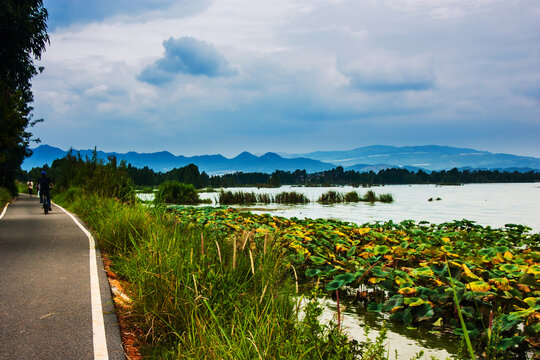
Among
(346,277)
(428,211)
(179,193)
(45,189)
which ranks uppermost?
(45,189)

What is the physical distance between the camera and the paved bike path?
418cm

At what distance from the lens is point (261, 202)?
115 ft

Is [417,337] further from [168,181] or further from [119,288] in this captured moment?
[168,181]

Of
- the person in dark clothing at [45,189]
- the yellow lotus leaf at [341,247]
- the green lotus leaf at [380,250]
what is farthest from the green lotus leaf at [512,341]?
the person in dark clothing at [45,189]

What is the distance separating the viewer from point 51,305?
5.54 m

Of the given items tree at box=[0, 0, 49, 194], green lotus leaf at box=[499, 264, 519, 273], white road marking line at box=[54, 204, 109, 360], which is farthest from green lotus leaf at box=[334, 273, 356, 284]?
tree at box=[0, 0, 49, 194]

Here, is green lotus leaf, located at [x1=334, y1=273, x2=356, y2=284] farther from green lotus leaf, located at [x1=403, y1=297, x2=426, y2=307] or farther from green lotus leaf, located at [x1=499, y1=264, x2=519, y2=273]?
green lotus leaf, located at [x1=499, y1=264, x2=519, y2=273]

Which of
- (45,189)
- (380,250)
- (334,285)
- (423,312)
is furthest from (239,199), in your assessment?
(423,312)

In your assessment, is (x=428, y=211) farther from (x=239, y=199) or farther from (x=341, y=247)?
(x=341, y=247)

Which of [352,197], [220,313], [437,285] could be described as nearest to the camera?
[220,313]

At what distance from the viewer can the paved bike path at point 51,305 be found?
13.7 feet

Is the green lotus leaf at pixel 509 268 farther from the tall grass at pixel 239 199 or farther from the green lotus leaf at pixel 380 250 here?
the tall grass at pixel 239 199

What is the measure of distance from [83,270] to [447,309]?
649 cm

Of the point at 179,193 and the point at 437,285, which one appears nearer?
the point at 437,285
